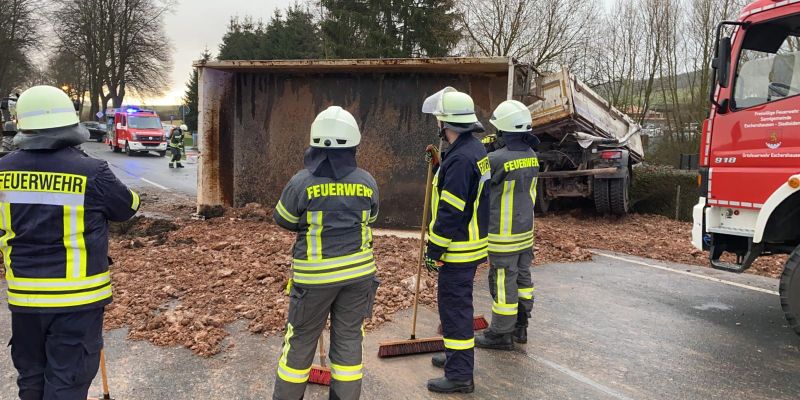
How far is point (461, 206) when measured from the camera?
124 inches

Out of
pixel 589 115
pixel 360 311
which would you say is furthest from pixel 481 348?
pixel 589 115

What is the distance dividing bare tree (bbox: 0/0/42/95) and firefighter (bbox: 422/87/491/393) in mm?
37151

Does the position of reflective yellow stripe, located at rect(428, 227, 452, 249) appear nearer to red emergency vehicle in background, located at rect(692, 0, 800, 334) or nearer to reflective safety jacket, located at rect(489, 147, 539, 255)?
reflective safety jacket, located at rect(489, 147, 539, 255)

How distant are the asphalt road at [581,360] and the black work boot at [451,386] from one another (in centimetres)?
6

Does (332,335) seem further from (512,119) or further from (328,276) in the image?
(512,119)

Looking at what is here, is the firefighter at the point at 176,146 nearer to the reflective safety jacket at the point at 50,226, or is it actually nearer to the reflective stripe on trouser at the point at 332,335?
the reflective safety jacket at the point at 50,226

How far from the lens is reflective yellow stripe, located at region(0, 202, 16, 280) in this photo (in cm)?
232

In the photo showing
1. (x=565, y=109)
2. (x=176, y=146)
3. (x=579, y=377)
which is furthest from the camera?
(x=176, y=146)

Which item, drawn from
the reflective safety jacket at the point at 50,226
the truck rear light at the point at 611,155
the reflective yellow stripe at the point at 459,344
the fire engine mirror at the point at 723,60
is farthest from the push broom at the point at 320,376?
the truck rear light at the point at 611,155

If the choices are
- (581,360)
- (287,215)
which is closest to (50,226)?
(287,215)

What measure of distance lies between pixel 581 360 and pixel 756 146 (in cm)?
214

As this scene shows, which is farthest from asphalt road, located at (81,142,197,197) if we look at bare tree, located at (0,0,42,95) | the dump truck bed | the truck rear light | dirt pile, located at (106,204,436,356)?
bare tree, located at (0,0,42,95)

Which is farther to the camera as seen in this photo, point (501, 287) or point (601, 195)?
point (601, 195)

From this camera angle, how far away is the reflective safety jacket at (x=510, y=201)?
12.2 ft
